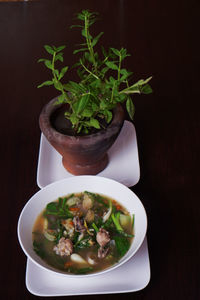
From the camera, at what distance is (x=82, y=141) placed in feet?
4.01

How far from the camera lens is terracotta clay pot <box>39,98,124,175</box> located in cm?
123

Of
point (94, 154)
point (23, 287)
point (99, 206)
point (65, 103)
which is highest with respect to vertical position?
point (65, 103)

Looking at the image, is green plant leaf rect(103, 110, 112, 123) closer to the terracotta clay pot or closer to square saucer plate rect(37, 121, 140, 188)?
the terracotta clay pot

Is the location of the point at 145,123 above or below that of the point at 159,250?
above

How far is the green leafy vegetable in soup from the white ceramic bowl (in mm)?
16

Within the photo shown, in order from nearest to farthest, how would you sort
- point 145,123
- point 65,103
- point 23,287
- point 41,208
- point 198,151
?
point 23,287 < point 41,208 < point 65,103 < point 198,151 < point 145,123

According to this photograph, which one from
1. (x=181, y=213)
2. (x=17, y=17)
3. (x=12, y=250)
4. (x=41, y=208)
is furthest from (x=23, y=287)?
(x=17, y=17)

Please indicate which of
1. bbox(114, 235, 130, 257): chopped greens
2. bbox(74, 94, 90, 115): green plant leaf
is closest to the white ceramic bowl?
bbox(114, 235, 130, 257): chopped greens

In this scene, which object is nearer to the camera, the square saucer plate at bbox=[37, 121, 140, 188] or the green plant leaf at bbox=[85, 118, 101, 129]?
the green plant leaf at bbox=[85, 118, 101, 129]

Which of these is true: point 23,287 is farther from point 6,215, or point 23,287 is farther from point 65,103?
point 65,103

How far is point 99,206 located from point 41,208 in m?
0.18

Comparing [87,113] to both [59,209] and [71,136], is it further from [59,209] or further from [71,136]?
[59,209]

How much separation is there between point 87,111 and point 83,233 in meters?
0.36

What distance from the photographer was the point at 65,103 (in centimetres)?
134
